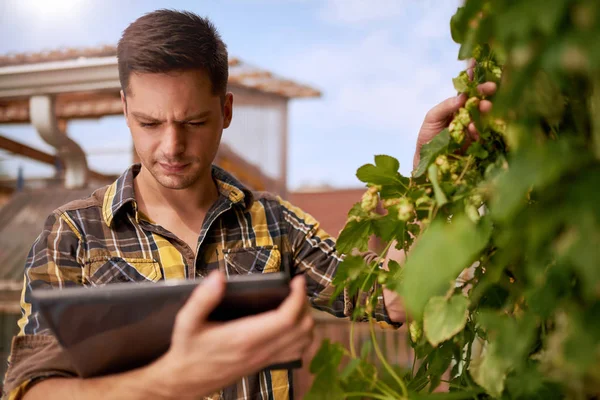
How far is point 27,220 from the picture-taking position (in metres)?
4.50

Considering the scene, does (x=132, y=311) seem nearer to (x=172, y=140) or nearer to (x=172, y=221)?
(x=172, y=140)

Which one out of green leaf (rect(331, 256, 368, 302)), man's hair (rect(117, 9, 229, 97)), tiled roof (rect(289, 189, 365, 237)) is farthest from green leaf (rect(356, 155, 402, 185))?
tiled roof (rect(289, 189, 365, 237))

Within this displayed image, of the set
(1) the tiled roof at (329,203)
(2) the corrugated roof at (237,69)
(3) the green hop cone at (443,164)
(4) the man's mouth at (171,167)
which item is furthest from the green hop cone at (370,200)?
(1) the tiled roof at (329,203)

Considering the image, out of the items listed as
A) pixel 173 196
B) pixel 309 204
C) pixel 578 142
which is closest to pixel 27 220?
pixel 309 204

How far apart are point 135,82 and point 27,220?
373 centimetres

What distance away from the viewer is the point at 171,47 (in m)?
1.22

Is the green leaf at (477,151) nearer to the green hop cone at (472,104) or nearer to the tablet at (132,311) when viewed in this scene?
the green hop cone at (472,104)

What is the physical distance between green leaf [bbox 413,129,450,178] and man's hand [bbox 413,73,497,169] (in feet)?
0.16

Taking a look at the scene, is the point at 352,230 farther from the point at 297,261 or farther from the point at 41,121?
the point at 41,121

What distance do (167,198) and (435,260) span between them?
1031mm

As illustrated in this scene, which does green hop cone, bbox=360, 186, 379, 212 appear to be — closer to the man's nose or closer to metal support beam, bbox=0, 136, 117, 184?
the man's nose

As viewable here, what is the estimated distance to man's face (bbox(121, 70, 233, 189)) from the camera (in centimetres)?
117

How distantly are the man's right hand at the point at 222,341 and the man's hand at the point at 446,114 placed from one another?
298 mm

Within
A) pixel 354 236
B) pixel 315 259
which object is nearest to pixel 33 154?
pixel 315 259
